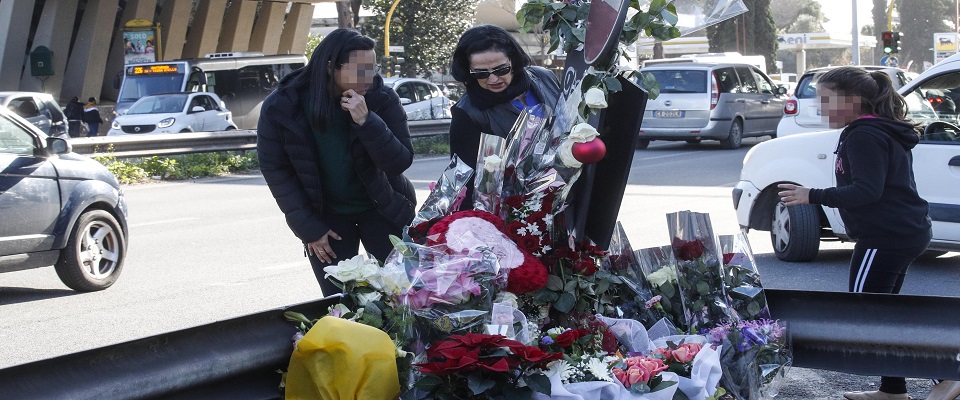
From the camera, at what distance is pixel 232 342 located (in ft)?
8.83

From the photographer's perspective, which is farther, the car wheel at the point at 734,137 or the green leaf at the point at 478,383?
the car wheel at the point at 734,137

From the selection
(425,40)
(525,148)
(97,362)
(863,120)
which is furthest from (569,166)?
(425,40)

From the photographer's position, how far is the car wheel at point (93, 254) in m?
8.06

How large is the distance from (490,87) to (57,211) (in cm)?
512

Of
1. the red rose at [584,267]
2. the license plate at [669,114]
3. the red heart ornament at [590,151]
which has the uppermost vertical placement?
the red heart ornament at [590,151]

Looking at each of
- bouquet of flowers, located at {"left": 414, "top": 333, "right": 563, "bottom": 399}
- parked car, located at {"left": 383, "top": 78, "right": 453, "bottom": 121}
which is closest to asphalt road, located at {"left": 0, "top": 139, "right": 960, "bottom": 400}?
bouquet of flowers, located at {"left": 414, "top": 333, "right": 563, "bottom": 399}

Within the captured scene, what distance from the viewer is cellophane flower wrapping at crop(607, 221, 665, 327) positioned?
3223mm

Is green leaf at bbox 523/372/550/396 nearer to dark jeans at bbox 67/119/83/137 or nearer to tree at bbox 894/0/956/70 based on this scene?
dark jeans at bbox 67/119/83/137

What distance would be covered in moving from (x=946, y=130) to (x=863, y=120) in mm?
3735

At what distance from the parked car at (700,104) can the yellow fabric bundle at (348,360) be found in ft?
59.4

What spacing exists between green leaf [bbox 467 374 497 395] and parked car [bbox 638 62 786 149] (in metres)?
18.2

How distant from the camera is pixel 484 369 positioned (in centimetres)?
252

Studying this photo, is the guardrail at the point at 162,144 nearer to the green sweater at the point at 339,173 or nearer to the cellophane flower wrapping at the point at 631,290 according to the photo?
the green sweater at the point at 339,173

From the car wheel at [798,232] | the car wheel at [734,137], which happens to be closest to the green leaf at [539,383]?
the car wheel at [798,232]
